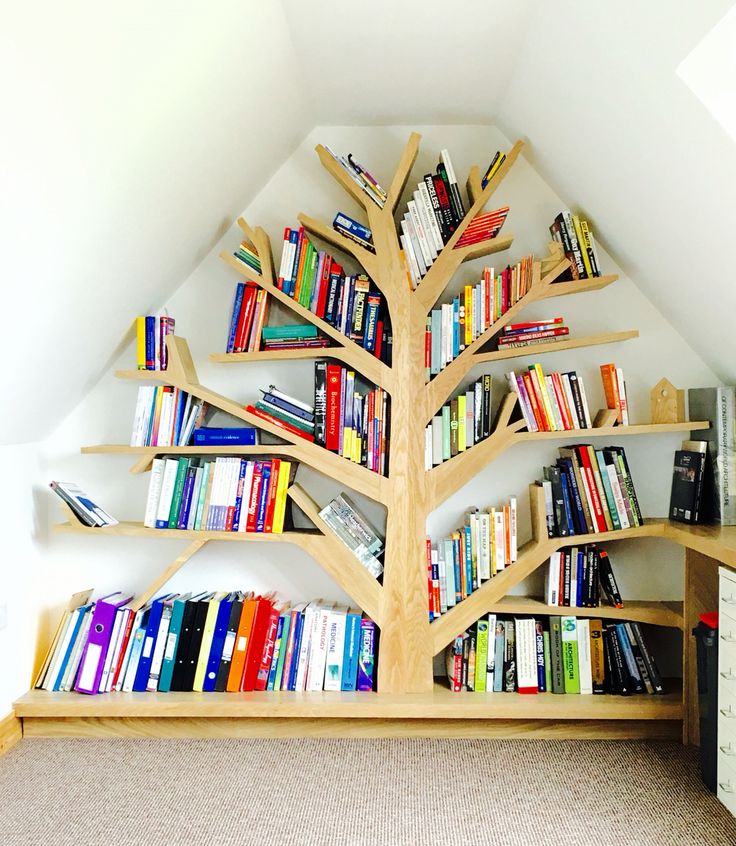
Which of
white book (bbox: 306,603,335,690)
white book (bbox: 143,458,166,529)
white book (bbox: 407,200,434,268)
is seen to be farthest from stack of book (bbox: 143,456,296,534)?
white book (bbox: 407,200,434,268)

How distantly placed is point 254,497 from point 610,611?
132 centimetres

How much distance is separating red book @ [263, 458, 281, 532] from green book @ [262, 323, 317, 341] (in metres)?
0.46

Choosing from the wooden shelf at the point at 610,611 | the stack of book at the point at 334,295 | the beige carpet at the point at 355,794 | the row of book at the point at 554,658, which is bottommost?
the beige carpet at the point at 355,794

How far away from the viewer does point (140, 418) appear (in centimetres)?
267

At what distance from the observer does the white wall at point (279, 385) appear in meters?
2.80

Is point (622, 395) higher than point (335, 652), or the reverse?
point (622, 395)

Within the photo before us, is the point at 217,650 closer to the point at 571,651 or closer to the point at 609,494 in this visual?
the point at 571,651

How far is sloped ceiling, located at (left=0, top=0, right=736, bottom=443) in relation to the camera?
153 centimetres

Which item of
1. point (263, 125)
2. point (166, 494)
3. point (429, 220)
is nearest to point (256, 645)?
point (166, 494)

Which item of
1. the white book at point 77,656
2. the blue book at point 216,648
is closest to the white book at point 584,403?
the blue book at point 216,648

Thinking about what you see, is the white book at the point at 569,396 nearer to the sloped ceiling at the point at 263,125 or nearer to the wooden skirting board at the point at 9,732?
the sloped ceiling at the point at 263,125

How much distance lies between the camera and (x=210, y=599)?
2703 millimetres

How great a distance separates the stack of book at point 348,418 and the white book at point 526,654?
761mm

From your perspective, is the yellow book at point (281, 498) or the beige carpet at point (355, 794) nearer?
the beige carpet at point (355, 794)
